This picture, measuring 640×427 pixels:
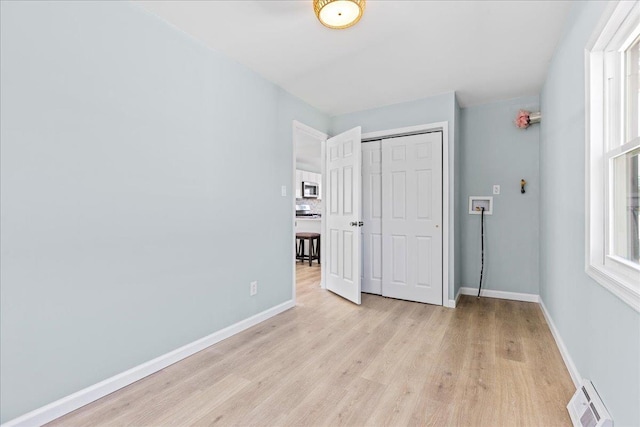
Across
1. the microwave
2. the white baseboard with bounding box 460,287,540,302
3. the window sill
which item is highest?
the microwave

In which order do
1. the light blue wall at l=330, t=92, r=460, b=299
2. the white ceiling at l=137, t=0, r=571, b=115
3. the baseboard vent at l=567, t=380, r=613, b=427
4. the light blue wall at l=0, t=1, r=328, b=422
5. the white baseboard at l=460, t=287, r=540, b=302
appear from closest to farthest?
the baseboard vent at l=567, t=380, r=613, b=427 < the light blue wall at l=0, t=1, r=328, b=422 < the white ceiling at l=137, t=0, r=571, b=115 < the light blue wall at l=330, t=92, r=460, b=299 < the white baseboard at l=460, t=287, r=540, b=302

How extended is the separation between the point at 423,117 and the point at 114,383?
Result: 365 cm

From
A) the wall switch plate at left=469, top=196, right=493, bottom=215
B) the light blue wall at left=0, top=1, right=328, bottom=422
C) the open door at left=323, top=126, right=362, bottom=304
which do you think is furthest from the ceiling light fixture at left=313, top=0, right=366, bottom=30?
the wall switch plate at left=469, top=196, right=493, bottom=215

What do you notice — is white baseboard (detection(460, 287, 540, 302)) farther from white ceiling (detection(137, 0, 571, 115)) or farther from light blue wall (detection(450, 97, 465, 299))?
white ceiling (detection(137, 0, 571, 115))

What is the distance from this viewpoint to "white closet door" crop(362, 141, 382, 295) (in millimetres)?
3902

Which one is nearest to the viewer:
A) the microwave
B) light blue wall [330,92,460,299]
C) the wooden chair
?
light blue wall [330,92,460,299]

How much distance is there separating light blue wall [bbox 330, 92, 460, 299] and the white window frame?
175 centimetres

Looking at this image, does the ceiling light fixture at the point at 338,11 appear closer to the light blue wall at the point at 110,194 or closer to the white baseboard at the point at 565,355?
the light blue wall at the point at 110,194

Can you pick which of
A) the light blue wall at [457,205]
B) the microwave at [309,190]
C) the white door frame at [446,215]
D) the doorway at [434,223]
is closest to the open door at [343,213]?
the doorway at [434,223]

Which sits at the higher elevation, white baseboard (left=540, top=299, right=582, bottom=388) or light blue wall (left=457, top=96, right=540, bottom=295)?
light blue wall (left=457, top=96, right=540, bottom=295)

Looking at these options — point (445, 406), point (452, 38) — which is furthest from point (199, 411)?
point (452, 38)

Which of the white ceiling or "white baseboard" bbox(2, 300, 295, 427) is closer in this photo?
"white baseboard" bbox(2, 300, 295, 427)

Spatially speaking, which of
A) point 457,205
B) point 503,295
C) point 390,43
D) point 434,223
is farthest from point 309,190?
point 390,43

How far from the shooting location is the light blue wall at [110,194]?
1510mm
